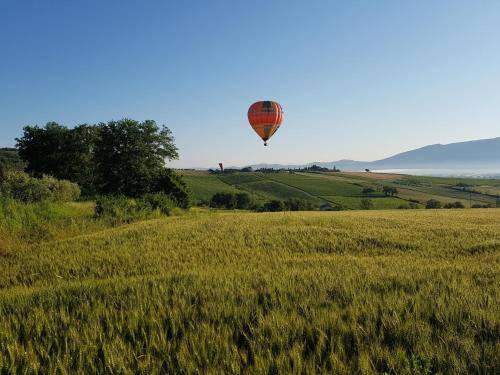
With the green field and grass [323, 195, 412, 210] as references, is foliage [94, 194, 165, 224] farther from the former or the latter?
grass [323, 195, 412, 210]

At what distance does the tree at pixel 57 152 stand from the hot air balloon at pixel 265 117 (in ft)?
110

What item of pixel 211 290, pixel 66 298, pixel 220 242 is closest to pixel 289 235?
pixel 220 242

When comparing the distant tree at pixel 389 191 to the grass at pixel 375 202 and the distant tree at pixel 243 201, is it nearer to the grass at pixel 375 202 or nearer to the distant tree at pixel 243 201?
the grass at pixel 375 202

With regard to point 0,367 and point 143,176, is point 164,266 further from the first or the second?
point 143,176

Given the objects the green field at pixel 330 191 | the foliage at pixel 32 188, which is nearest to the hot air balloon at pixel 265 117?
the foliage at pixel 32 188

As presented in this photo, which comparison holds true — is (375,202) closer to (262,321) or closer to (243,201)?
(243,201)

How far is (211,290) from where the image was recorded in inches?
195

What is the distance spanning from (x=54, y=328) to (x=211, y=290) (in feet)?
6.72

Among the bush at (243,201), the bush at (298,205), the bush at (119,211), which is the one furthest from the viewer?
the bush at (243,201)

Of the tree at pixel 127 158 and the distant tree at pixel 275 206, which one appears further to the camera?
the distant tree at pixel 275 206

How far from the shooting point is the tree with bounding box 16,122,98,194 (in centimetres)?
5984

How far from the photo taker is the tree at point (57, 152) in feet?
196

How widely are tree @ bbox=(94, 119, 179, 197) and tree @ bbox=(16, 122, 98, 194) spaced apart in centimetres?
1501

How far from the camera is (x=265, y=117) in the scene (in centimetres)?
4078
